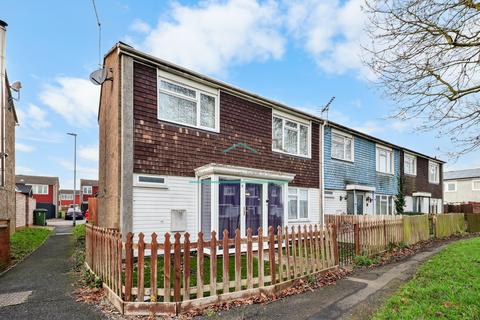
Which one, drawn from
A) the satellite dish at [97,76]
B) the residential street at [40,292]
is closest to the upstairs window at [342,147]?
the satellite dish at [97,76]

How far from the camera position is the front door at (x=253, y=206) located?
420 inches

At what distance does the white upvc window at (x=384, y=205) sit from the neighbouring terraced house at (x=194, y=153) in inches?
296

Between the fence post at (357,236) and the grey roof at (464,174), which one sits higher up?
the grey roof at (464,174)

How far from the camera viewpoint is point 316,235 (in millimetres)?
7605

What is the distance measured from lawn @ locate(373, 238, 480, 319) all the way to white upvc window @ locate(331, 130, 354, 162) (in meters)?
8.83

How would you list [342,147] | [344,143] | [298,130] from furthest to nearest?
[344,143] → [342,147] → [298,130]

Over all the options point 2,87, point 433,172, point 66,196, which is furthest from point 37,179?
point 433,172

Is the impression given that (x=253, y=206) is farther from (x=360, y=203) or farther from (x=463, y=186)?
(x=463, y=186)

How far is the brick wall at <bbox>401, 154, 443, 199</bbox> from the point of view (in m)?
23.9

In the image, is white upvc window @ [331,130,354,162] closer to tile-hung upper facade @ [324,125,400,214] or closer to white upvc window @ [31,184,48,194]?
tile-hung upper facade @ [324,125,400,214]

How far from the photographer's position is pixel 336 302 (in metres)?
5.80

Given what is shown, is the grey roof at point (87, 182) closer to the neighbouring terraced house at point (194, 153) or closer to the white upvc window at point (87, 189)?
the white upvc window at point (87, 189)

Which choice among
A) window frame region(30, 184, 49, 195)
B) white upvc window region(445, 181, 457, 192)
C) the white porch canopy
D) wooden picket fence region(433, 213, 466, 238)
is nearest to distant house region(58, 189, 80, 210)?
window frame region(30, 184, 49, 195)

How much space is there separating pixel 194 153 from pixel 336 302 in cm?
614
